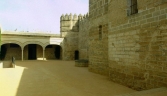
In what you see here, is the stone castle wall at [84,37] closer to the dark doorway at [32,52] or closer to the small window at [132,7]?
the dark doorway at [32,52]

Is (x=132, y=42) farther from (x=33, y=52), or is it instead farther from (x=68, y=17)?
(x=33, y=52)

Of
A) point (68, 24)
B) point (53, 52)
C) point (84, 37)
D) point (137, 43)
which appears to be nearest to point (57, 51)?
point (53, 52)

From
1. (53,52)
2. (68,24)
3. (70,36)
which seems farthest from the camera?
(53,52)

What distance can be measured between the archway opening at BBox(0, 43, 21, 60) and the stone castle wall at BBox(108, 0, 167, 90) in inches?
714

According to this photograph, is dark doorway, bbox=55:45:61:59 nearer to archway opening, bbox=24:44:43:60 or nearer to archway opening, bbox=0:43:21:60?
archway opening, bbox=24:44:43:60

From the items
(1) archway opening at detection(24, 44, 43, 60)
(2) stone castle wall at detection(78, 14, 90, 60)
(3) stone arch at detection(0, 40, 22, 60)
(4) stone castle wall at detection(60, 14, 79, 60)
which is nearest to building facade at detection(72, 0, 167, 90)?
(2) stone castle wall at detection(78, 14, 90, 60)

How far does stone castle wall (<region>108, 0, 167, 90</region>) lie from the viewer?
4.77 meters

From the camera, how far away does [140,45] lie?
5.56 m

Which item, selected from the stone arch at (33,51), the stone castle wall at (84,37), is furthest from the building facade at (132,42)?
the stone arch at (33,51)

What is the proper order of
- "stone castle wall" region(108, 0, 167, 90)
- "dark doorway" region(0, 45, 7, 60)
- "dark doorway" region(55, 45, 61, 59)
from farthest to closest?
"dark doorway" region(55, 45, 61, 59) < "dark doorway" region(0, 45, 7, 60) < "stone castle wall" region(108, 0, 167, 90)

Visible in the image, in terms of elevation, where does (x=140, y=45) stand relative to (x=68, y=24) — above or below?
below

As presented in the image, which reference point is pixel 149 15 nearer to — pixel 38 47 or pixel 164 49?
pixel 164 49

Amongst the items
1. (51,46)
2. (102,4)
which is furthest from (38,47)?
(102,4)

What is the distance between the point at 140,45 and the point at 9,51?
67.1ft
